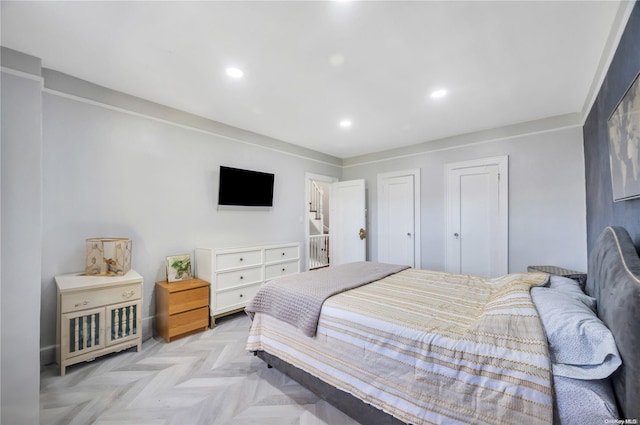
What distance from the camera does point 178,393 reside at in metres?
1.86

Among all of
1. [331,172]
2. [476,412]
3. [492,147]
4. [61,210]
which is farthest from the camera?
[331,172]

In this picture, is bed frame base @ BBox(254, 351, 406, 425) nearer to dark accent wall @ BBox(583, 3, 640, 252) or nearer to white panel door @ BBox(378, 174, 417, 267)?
dark accent wall @ BBox(583, 3, 640, 252)

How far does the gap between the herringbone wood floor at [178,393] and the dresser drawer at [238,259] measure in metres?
0.89

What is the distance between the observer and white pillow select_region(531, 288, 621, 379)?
3.12 feet

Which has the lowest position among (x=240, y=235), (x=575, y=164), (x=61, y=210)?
(x=240, y=235)

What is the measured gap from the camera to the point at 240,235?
368 cm

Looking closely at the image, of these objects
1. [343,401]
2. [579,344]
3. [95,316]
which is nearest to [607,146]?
[579,344]

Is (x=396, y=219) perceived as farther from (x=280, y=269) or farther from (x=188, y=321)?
(x=188, y=321)

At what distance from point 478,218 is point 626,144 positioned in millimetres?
2338

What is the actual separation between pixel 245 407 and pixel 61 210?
232cm

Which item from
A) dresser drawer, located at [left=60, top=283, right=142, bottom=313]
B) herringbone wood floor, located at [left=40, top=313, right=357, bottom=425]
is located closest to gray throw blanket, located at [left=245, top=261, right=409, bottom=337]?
herringbone wood floor, located at [left=40, top=313, right=357, bottom=425]

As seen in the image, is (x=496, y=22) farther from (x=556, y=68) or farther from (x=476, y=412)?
(x=476, y=412)

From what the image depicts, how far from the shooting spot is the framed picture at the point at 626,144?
135 cm

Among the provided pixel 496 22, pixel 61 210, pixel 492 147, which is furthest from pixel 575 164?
pixel 61 210
